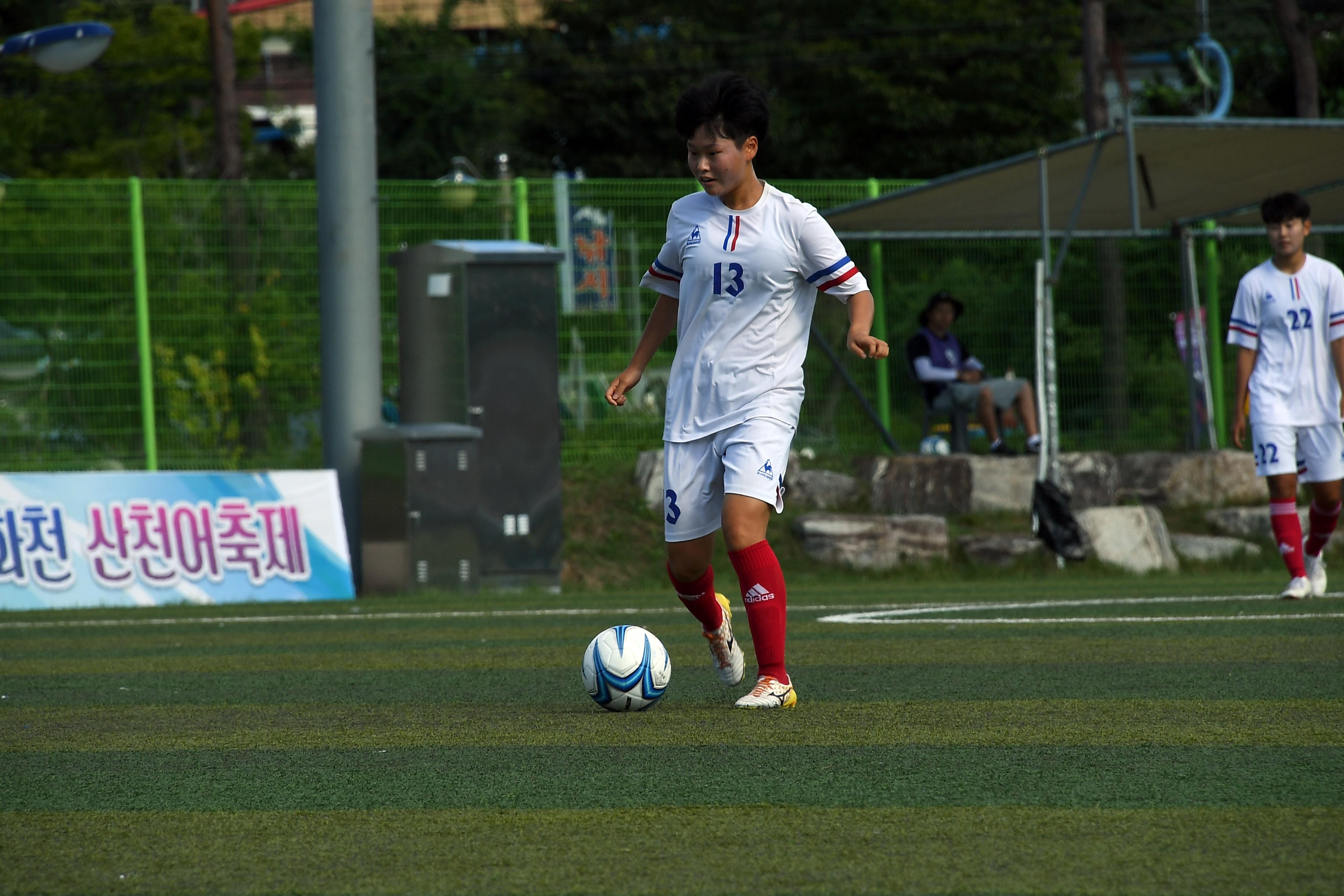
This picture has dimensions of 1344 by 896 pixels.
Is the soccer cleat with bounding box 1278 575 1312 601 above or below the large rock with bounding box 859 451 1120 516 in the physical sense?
below

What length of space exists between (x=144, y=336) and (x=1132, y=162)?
26.5ft

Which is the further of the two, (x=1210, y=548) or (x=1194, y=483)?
(x=1194, y=483)

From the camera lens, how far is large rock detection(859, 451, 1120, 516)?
14039 millimetres

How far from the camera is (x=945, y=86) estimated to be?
3728 centimetres

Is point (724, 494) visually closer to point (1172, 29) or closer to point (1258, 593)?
point (1258, 593)

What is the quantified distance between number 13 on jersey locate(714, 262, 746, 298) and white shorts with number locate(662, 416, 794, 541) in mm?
441

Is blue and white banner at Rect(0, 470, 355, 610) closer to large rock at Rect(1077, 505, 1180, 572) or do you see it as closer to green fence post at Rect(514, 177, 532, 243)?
green fence post at Rect(514, 177, 532, 243)

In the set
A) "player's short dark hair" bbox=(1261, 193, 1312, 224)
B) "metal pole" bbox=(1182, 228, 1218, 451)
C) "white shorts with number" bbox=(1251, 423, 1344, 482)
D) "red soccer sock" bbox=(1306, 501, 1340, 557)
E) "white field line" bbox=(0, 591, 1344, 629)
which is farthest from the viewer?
"metal pole" bbox=(1182, 228, 1218, 451)

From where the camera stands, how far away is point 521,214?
14.4m

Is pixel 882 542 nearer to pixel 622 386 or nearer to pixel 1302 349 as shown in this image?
pixel 1302 349

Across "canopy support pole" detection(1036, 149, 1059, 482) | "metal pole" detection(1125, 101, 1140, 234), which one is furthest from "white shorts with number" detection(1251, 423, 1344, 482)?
"canopy support pole" detection(1036, 149, 1059, 482)

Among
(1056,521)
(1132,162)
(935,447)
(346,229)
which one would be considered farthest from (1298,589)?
(346,229)

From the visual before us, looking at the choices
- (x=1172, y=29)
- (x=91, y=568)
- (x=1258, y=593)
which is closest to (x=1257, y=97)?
(x=1172, y=29)

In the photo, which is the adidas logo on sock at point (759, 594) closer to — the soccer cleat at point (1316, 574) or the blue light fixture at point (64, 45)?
the soccer cleat at point (1316, 574)
